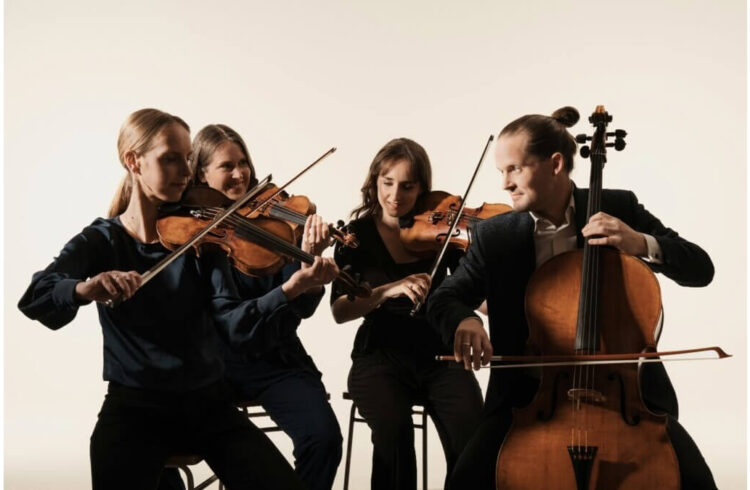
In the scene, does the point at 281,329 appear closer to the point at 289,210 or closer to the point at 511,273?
the point at 289,210

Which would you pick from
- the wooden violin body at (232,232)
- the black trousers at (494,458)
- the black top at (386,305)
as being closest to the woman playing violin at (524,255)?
the black trousers at (494,458)

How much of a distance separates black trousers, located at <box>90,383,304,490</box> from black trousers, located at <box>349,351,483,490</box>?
1.78 ft

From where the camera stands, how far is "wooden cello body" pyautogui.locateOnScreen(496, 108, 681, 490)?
78.0 inches

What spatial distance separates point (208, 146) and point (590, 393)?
1419 mm

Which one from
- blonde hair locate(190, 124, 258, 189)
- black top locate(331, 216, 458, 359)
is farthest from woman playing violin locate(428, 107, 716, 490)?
blonde hair locate(190, 124, 258, 189)

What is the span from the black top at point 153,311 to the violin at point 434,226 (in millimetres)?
693

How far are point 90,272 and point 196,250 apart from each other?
0.83ft

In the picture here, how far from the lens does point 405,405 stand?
2.72 meters

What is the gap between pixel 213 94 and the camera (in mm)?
4438

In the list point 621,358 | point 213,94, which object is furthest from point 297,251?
point 213,94

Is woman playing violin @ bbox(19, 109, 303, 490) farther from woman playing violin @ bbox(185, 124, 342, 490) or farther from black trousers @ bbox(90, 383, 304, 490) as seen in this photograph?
woman playing violin @ bbox(185, 124, 342, 490)

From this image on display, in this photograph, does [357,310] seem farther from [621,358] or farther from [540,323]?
[621,358]

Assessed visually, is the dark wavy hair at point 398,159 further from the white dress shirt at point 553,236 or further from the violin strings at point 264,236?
the white dress shirt at point 553,236

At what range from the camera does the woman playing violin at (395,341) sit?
268cm
